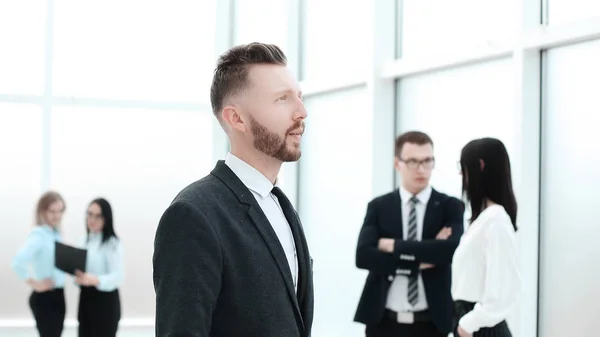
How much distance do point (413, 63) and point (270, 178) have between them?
13.8ft

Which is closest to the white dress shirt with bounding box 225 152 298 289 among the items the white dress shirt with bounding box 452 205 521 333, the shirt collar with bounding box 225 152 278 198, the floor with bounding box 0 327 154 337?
the shirt collar with bounding box 225 152 278 198

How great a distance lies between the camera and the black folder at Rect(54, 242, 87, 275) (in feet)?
20.5

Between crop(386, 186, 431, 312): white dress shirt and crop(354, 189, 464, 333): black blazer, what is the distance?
24 millimetres

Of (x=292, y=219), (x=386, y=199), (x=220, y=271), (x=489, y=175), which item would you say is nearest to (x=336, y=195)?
(x=386, y=199)

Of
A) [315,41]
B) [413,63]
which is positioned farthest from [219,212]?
[315,41]

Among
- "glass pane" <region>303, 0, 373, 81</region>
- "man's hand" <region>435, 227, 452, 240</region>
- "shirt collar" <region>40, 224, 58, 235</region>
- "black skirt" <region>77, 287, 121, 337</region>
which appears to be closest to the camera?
"man's hand" <region>435, 227, 452, 240</region>

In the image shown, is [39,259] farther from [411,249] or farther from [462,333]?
[462,333]

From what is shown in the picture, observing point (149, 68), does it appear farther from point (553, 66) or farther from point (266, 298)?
point (266, 298)

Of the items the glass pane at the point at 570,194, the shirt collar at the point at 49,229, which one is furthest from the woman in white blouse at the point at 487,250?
the shirt collar at the point at 49,229

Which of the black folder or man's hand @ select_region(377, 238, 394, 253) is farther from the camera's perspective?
the black folder

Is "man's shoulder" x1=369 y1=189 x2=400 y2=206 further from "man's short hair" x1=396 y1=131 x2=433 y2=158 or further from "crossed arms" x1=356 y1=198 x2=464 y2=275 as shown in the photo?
"man's short hair" x1=396 y1=131 x2=433 y2=158

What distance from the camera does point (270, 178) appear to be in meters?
1.90

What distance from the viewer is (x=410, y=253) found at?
4.21m

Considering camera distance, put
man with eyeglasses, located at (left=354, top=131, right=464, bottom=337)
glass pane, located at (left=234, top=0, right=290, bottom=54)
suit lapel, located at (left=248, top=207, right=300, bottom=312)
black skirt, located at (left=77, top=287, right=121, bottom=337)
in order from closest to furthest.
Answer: suit lapel, located at (left=248, top=207, right=300, bottom=312) < man with eyeglasses, located at (left=354, top=131, right=464, bottom=337) < black skirt, located at (left=77, top=287, right=121, bottom=337) < glass pane, located at (left=234, top=0, right=290, bottom=54)
